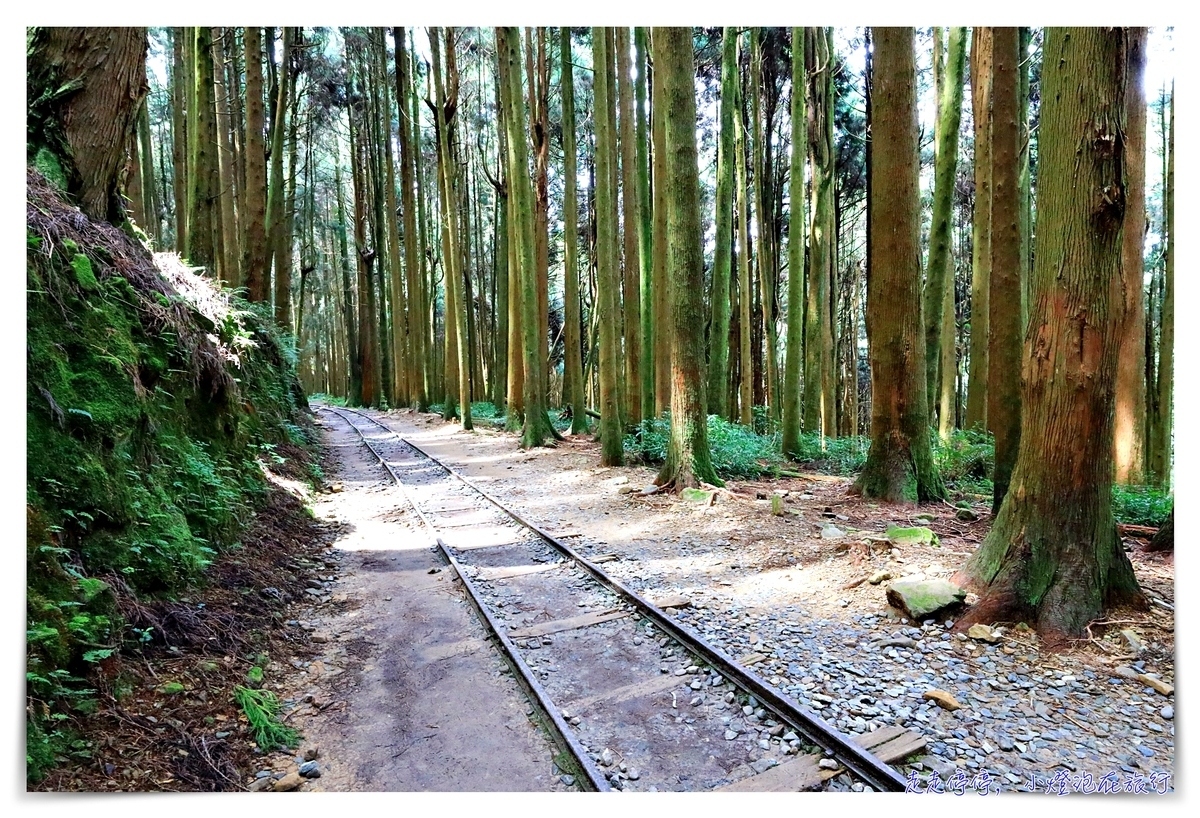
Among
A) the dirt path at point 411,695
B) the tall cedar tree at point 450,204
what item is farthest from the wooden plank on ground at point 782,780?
the tall cedar tree at point 450,204

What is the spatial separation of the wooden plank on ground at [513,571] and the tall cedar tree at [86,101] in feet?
15.1

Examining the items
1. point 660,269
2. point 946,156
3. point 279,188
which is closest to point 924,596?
point 946,156

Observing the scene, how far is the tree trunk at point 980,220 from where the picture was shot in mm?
9156

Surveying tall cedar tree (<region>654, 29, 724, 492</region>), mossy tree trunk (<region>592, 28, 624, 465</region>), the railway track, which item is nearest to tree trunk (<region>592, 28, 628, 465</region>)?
mossy tree trunk (<region>592, 28, 624, 465</region>)

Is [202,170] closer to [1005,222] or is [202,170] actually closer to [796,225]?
[796,225]

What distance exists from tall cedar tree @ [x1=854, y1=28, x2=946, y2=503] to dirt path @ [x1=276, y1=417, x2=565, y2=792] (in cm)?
514

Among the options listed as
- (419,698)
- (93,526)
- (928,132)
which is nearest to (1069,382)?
(419,698)

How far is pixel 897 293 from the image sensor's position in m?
7.30

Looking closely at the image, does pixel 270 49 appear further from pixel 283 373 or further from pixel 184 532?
pixel 184 532

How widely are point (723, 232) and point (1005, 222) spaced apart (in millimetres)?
5674

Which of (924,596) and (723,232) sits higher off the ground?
(723,232)

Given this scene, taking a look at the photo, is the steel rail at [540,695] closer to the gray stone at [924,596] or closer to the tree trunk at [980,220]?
the gray stone at [924,596]

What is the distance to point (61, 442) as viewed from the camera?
3.46 metres

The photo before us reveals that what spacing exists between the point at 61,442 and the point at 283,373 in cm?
923
